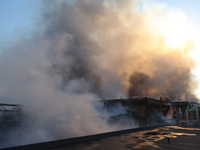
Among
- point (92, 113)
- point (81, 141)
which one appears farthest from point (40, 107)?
point (81, 141)

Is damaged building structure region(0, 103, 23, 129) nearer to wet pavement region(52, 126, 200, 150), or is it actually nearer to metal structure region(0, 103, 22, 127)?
metal structure region(0, 103, 22, 127)

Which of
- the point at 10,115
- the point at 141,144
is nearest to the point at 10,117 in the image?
the point at 10,115

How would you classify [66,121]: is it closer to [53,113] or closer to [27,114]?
[53,113]

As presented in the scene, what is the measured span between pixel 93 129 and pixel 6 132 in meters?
9.77

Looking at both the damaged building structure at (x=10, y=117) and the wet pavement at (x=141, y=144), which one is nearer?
the wet pavement at (x=141, y=144)

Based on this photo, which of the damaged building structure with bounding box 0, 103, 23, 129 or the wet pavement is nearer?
the wet pavement

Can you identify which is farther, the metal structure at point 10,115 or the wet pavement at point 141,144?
the metal structure at point 10,115

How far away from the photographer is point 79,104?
18.1 meters

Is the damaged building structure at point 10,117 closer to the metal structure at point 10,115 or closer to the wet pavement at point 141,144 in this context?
the metal structure at point 10,115

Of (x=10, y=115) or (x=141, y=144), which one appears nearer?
(x=141, y=144)

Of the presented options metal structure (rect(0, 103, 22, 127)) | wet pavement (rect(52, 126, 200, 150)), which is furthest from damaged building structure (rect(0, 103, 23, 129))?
wet pavement (rect(52, 126, 200, 150))

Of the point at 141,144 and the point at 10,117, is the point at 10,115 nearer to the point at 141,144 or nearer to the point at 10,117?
the point at 10,117

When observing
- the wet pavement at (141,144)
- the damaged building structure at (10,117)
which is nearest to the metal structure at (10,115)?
the damaged building structure at (10,117)

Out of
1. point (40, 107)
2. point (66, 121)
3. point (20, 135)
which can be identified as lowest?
point (20, 135)
